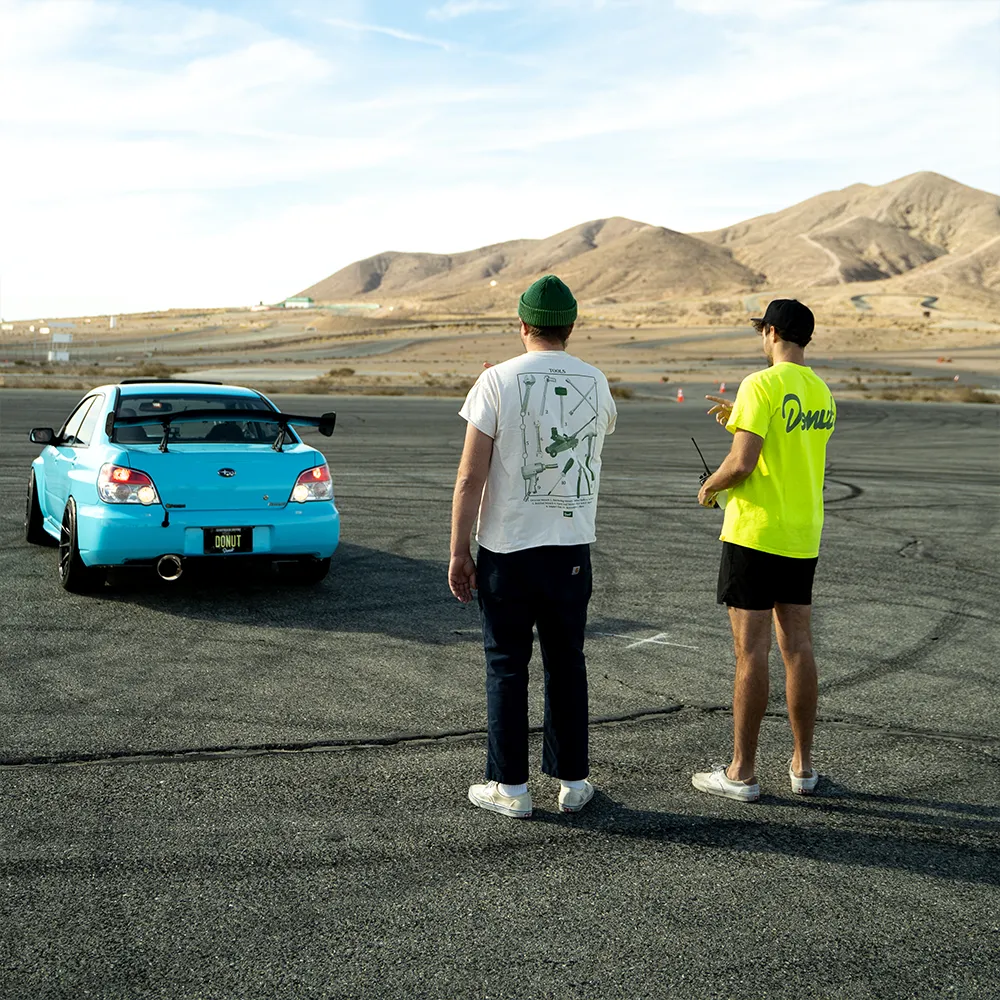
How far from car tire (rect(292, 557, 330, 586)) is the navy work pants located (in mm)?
4173

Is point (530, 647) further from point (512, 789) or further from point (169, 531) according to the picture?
point (169, 531)

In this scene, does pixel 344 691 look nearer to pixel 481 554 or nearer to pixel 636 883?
pixel 481 554

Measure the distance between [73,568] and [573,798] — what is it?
477 cm

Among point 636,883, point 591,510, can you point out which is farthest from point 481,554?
point 636,883

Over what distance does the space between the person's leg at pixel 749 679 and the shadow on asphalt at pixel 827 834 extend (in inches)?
9.6

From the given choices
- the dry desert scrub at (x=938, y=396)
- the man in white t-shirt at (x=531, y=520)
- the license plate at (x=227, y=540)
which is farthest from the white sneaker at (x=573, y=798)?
the dry desert scrub at (x=938, y=396)

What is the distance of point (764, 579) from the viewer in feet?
15.2

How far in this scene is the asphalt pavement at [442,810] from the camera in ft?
11.2

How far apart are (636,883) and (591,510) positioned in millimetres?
1411

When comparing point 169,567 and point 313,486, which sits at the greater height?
point 313,486

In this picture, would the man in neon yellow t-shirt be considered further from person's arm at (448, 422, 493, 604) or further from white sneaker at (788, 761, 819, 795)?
person's arm at (448, 422, 493, 604)

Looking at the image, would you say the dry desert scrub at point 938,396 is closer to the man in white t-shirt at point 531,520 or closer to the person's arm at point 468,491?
the man in white t-shirt at point 531,520

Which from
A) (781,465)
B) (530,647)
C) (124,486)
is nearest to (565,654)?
(530,647)

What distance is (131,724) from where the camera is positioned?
18.0 feet
